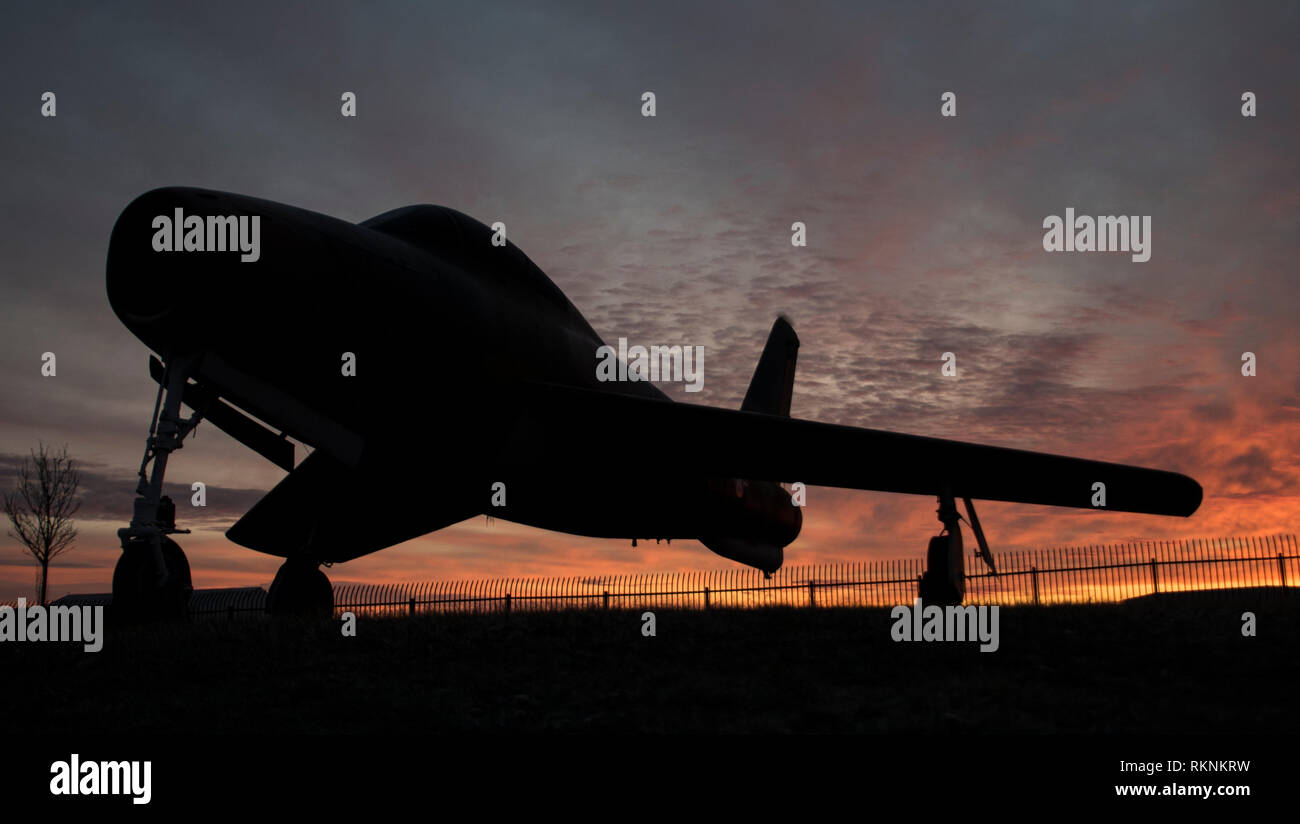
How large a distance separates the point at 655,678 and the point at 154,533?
537cm

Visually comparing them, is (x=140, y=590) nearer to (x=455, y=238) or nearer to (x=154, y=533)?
(x=154, y=533)

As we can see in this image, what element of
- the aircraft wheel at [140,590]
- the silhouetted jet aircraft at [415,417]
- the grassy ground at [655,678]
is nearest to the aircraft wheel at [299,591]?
the silhouetted jet aircraft at [415,417]

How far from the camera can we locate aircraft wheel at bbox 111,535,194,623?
9.55 m

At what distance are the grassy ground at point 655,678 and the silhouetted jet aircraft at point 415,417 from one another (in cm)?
128

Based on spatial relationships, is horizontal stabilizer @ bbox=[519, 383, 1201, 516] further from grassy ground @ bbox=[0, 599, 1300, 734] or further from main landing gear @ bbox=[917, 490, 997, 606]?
grassy ground @ bbox=[0, 599, 1300, 734]

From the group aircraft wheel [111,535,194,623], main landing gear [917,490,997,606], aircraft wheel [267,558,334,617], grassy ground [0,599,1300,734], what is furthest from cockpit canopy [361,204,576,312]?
main landing gear [917,490,997,606]

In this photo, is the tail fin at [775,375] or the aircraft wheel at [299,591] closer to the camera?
the aircraft wheel at [299,591]

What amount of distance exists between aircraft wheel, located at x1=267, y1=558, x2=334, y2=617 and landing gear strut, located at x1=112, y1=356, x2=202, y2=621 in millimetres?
2855

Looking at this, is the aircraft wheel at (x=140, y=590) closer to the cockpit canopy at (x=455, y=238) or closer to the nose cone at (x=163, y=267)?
the nose cone at (x=163, y=267)

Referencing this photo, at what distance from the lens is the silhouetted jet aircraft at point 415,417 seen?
9.17m

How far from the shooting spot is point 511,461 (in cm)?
1223

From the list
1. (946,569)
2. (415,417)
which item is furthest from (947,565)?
(415,417)


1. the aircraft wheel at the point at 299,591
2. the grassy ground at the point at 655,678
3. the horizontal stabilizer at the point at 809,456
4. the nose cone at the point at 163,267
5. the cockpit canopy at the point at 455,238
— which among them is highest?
the cockpit canopy at the point at 455,238
